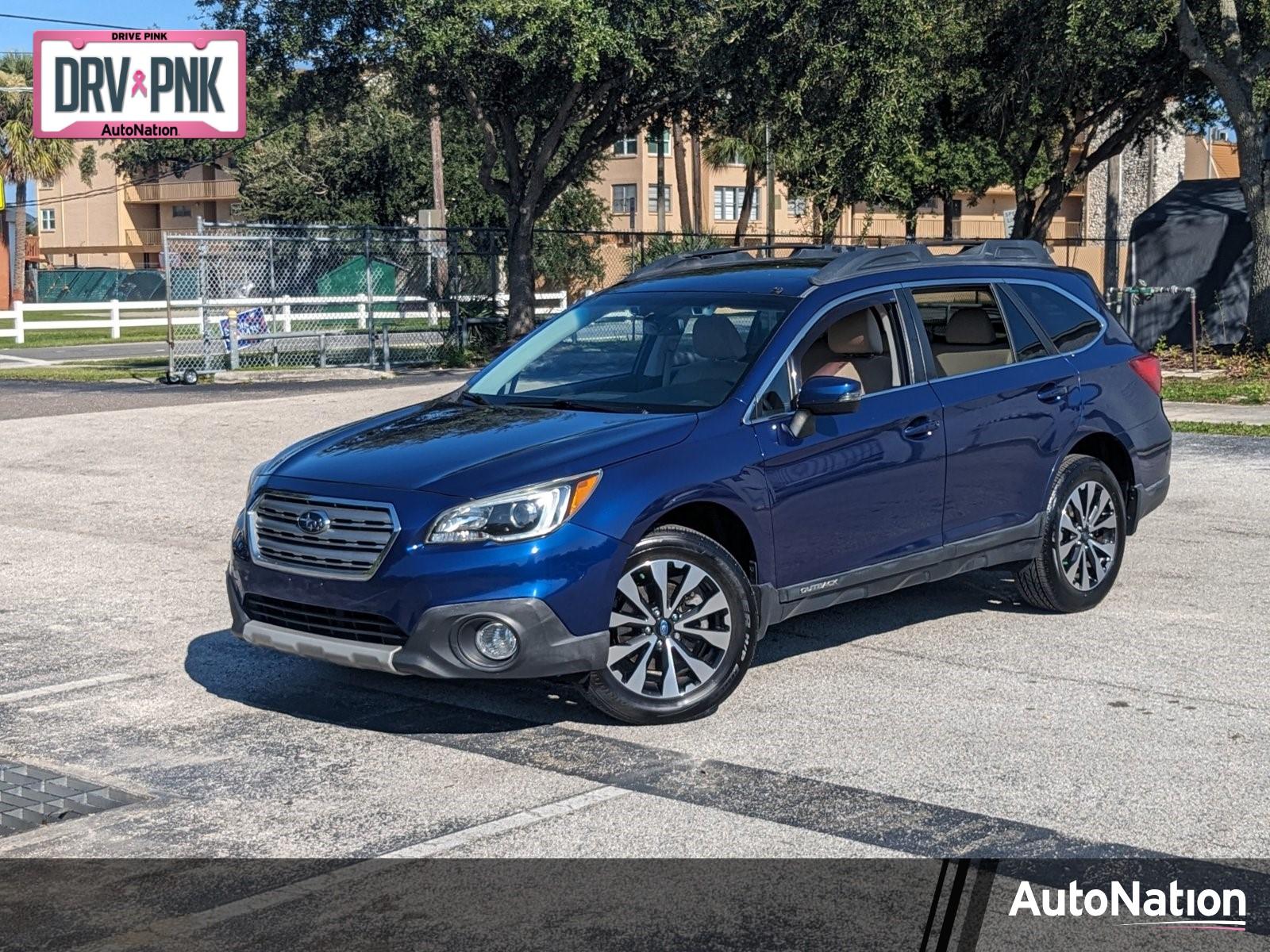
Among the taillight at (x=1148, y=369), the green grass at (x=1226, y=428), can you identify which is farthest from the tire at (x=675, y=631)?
the green grass at (x=1226, y=428)

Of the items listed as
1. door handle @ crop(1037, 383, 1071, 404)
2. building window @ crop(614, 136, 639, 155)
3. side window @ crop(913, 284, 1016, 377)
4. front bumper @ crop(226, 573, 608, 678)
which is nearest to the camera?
front bumper @ crop(226, 573, 608, 678)

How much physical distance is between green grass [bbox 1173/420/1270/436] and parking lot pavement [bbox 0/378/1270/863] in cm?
666

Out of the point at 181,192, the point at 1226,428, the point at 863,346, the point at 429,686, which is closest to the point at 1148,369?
the point at 863,346

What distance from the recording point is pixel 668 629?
6.32 metres

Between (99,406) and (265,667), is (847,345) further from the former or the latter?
(99,406)

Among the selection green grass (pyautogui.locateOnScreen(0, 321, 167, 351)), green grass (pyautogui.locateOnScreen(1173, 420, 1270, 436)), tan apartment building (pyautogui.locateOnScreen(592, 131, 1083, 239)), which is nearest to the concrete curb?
green grass (pyautogui.locateOnScreen(0, 321, 167, 351))

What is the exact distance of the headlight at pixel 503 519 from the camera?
5996mm

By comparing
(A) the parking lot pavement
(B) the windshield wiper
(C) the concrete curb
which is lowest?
(A) the parking lot pavement

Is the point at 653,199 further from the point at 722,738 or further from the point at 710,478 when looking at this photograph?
the point at 722,738

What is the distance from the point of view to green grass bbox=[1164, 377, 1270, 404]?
19.6 meters

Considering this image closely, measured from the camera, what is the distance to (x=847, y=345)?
7.38m

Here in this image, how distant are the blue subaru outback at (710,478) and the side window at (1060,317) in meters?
0.01

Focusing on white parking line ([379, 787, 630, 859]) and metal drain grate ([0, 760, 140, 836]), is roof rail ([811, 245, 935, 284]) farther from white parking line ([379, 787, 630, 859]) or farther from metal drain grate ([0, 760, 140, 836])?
metal drain grate ([0, 760, 140, 836])

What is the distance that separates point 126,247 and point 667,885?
93.4 m
